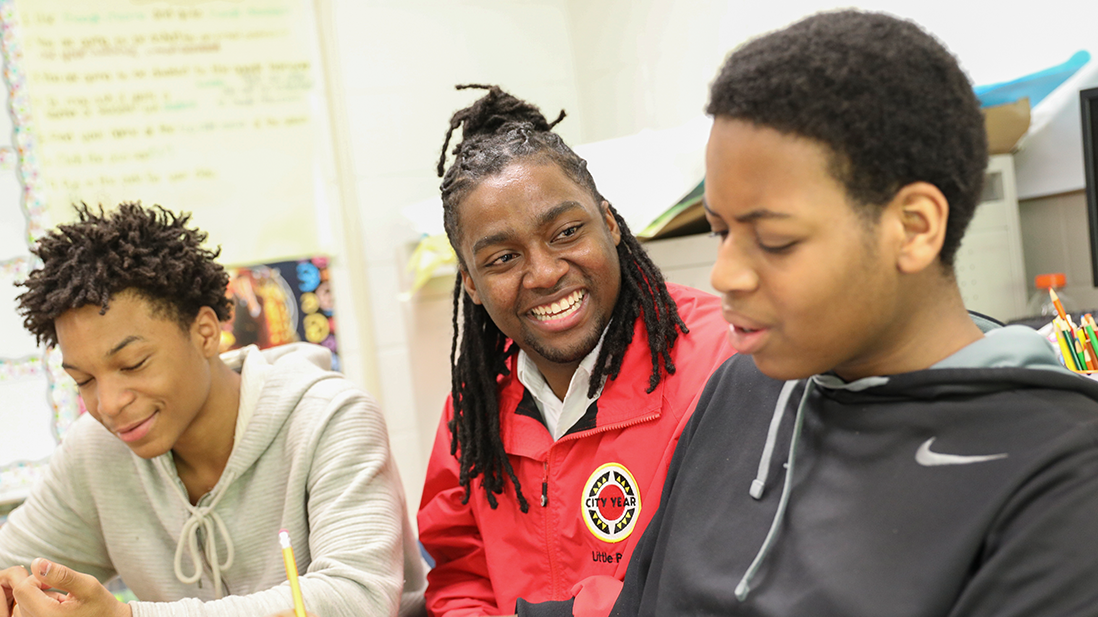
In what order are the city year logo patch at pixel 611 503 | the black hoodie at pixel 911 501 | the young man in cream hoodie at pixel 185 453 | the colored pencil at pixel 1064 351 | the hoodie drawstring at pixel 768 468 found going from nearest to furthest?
1. the black hoodie at pixel 911 501
2. the hoodie drawstring at pixel 768 468
3. the colored pencil at pixel 1064 351
4. the city year logo patch at pixel 611 503
5. the young man in cream hoodie at pixel 185 453

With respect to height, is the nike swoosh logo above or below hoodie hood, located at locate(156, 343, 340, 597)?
above

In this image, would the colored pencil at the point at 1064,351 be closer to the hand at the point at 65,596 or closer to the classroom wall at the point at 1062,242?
the classroom wall at the point at 1062,242

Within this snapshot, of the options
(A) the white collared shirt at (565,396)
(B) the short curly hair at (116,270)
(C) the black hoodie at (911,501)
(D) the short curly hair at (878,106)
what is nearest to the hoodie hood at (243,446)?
(B) the short curly hair at (116,270)

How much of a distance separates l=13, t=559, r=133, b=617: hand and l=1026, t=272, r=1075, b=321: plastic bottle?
138 centimetres

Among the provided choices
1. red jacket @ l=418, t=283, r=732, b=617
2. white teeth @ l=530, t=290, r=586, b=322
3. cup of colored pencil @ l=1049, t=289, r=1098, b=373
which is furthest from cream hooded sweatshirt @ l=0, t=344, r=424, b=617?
cup of colored pencil @ l=1049, t=289, r=1098, b=373

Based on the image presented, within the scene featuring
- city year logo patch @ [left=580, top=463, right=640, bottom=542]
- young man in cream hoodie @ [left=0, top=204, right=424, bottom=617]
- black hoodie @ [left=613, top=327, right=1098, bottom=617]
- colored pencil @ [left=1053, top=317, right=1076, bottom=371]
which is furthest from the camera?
young man in cream hoodie @ [left=0, top=204, right=424, bottom=617]

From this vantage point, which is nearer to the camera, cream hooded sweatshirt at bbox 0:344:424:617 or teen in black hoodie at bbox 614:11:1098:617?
teen in black hoodie at bbox 614:11:1098:617

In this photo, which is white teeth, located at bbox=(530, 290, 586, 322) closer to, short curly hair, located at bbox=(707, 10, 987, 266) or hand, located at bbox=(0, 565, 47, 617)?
short curly hair, located at bbox=(707, 10, 987, 266)

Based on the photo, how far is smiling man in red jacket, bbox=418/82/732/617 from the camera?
1.15 metres

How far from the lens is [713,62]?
222cm

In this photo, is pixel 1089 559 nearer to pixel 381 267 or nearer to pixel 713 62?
pixel 713 62

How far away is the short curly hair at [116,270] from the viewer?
1.28m

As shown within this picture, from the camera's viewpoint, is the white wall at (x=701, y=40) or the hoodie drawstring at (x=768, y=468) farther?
the white wall at (x=701, y=40)

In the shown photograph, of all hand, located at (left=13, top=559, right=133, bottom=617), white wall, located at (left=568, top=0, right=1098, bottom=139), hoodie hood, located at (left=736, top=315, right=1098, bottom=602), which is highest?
white wall, located at (left=568, top=0, right=1098, bottom=139)
